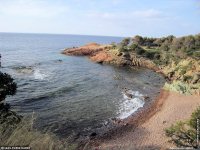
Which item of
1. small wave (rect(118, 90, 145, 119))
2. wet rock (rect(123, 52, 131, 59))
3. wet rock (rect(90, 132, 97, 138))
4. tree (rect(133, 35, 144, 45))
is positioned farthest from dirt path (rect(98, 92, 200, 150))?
tree (rect(133, 35, 144, 45))

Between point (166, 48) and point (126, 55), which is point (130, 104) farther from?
point (166, 48)

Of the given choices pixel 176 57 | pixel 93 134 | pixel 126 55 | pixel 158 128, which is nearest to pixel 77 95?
pixel 93 134

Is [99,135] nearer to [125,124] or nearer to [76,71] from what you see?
[125,124]

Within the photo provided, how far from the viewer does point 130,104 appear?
123ft

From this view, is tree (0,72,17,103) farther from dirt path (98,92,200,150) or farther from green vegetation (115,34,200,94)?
green vegetation (115,34,200,94)

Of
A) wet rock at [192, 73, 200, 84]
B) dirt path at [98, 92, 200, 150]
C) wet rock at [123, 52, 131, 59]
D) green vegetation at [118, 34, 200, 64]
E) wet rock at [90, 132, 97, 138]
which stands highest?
green vegetation at [118, 34, 200, 64]

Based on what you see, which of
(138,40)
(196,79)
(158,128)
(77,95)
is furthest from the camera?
(138,40)

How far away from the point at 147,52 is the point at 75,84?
35815mm

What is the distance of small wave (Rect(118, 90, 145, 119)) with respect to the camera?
33906 mm

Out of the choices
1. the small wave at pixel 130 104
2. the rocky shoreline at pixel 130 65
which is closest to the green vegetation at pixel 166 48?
the rocky shoreline at pixel 130 65

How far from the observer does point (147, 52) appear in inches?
3056

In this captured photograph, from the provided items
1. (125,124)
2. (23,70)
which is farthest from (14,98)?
(23,70)

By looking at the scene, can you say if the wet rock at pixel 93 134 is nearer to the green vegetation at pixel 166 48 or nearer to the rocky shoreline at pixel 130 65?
the rocky shoreline at pixel 130 65

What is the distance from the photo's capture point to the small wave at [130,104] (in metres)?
33.9
